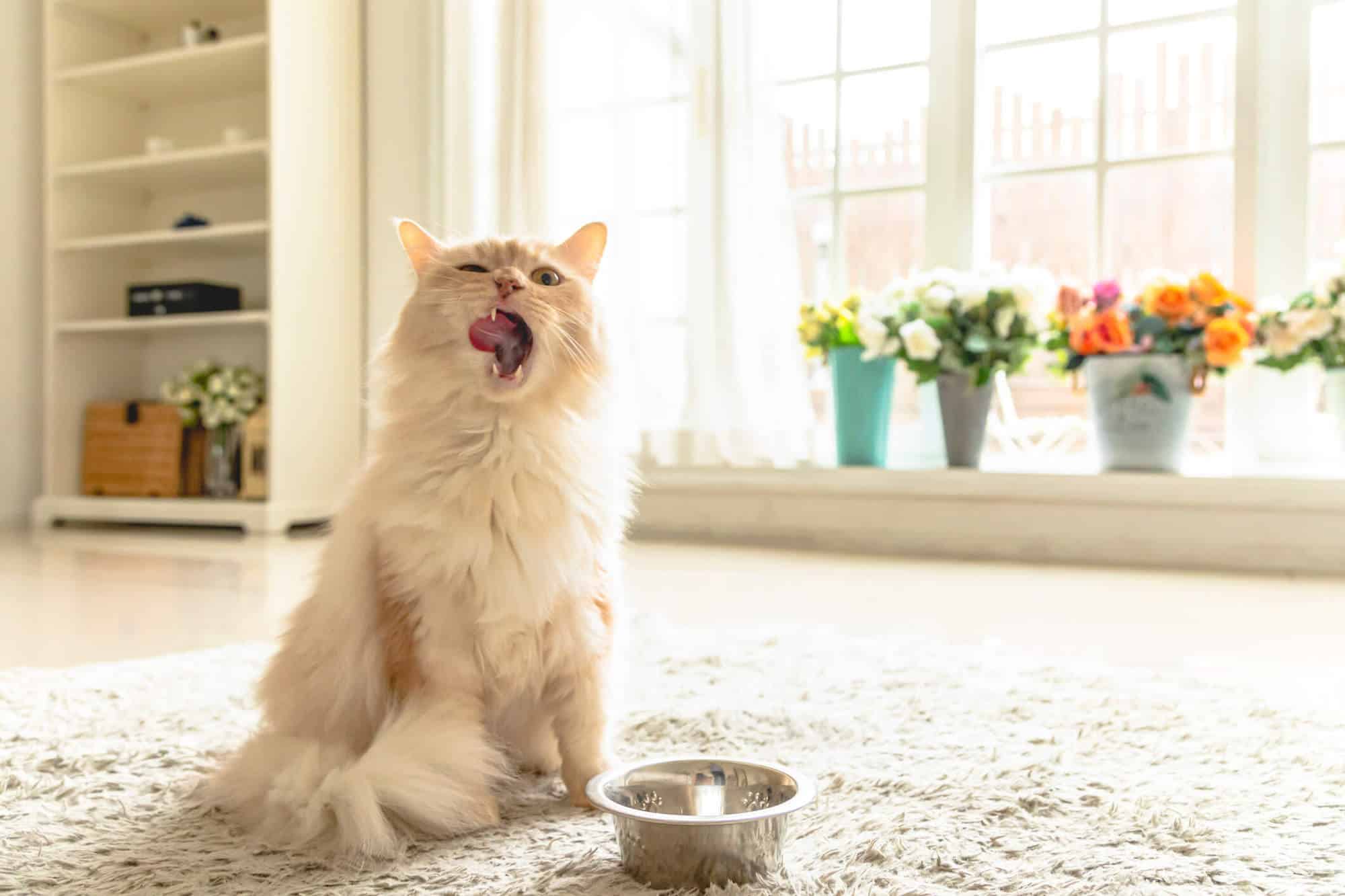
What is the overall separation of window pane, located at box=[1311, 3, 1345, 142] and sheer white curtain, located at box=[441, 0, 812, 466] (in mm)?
1437

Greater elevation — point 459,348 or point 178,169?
point 178,169

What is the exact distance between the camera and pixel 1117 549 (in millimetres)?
2844

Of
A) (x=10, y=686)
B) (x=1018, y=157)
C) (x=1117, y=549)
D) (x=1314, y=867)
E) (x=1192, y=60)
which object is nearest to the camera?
(x=1314, y=867)

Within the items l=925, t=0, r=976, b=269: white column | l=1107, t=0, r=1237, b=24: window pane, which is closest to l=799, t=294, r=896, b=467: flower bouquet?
l=925, t=0, r=976, b=269: white column

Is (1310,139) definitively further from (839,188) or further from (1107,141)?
(839,188)

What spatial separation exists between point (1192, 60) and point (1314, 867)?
2.87m

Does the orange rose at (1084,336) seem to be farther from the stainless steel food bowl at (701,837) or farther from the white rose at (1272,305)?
the stainless steel food bowl at (701,837)

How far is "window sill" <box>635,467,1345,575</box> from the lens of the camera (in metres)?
2.67

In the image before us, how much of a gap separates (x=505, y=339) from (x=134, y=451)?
342 centimetres

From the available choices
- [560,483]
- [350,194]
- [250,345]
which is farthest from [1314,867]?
[250,345]

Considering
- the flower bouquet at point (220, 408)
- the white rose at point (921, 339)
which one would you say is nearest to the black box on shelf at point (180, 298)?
the flower bouquet at point (220, 408)

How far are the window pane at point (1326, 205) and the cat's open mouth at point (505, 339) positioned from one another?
8.93ft

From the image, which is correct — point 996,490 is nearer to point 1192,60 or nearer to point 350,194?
point 1192,60

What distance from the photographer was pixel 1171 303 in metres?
2.79
